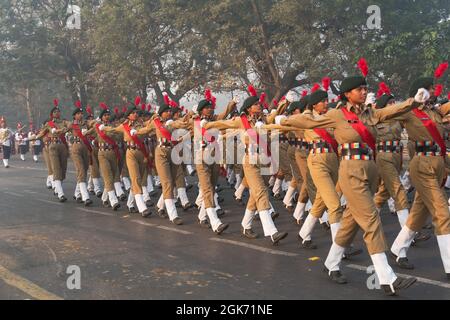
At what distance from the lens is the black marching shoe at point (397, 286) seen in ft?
18.5

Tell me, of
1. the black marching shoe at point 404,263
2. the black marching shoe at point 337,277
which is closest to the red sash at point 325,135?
the black marching shoe at point 404,263

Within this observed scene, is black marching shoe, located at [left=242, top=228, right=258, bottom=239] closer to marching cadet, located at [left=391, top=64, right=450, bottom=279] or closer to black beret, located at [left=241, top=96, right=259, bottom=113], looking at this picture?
black beret, located at [left=241, top=96, right=259, bottom=113]

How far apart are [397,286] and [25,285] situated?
3800 mm

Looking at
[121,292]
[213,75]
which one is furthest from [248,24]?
[121,292]

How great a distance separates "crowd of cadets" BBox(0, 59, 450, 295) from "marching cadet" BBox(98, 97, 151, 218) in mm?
20

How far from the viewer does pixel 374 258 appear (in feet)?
18.9

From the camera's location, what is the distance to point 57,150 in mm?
13703

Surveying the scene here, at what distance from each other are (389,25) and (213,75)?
29.4ft

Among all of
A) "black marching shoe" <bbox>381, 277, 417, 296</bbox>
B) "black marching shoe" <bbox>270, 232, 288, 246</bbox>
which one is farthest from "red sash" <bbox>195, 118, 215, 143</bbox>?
"black marching shoe" <bbox>381, 277, 417, 296</bbox>

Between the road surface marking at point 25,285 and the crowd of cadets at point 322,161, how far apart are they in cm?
292

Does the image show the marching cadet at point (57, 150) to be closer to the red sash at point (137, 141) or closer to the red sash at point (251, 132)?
the red sash at point (137, 141)

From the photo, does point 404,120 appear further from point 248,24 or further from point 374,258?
point 248,24

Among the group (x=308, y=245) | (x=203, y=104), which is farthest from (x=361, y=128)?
(x=203, y=104)
